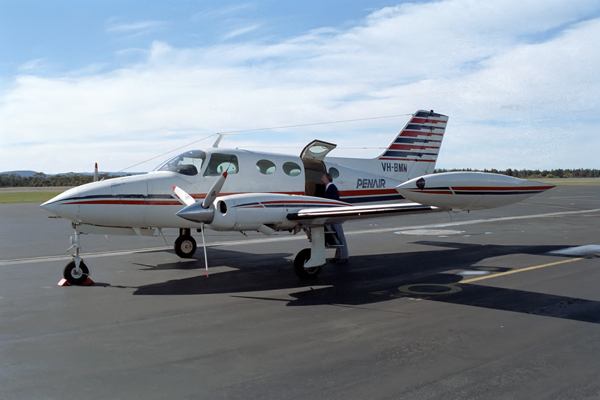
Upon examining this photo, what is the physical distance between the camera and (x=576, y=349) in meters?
6.07

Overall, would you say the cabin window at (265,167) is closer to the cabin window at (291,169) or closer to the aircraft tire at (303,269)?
the cabin window at (291,169)

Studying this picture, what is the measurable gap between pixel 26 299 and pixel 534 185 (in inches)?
414

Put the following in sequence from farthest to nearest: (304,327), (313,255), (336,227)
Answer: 1. (336,227)
2. (313,255)
3. (304,327)

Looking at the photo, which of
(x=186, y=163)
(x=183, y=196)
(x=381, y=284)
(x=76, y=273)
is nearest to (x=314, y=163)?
(x=186, y=163)

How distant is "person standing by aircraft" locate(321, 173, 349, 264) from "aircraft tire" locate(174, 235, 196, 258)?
398 cm

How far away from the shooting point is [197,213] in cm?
909

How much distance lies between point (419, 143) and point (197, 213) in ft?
34.4

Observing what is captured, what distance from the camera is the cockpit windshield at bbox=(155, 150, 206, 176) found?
11680mm

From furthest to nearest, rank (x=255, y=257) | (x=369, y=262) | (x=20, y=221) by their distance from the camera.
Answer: (x=20, y=221) → (x=255, y=257) → (x=369, y=262)

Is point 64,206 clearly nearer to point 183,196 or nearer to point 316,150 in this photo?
point 183,196

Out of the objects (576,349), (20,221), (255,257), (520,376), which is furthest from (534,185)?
(20,221)

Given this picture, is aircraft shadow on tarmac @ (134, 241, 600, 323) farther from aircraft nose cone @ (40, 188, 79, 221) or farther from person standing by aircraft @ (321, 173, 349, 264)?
aircraft nose cone @ (40, 188, 79, 221)

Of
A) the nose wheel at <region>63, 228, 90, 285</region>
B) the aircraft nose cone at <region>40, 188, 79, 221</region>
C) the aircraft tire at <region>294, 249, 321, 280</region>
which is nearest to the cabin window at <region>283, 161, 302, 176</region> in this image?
the aircraft tire at <region>294, 249, 321, 280</region>

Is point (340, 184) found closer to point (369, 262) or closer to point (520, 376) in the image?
point (369, 262)
